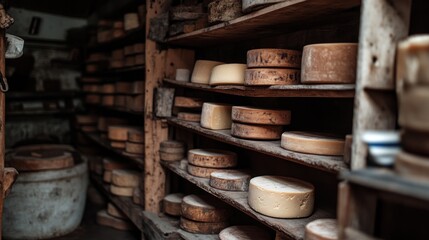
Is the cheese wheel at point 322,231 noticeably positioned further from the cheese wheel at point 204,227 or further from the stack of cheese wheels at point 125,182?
the stack of cheese wheels at point 125,182

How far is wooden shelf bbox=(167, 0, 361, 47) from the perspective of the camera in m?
1.55

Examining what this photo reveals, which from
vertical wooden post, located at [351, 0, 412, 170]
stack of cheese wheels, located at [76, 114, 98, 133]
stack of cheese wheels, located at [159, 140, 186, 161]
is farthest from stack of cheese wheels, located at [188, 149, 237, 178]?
stack of cheese wheels, located at [76, 114, 98, 133]

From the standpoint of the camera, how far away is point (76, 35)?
5223mm

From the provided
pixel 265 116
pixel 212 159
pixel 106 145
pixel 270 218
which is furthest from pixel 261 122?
pixel 106 145

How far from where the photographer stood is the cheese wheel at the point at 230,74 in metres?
2.07

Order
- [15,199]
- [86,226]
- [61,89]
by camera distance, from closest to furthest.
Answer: [15,199], [86,226], [61,89]

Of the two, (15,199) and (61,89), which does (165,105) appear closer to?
(15,199)

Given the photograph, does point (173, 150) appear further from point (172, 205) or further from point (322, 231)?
point (322, 231)

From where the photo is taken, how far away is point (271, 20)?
6.06ft

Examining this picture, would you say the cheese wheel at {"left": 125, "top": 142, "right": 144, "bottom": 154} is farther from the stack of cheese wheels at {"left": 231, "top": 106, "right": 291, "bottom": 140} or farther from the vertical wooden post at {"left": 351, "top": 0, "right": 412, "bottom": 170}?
the vertical wooden post at {"left": 351, "top": 0, "right": 412, "bottom": 170}

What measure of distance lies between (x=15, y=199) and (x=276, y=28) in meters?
2.66

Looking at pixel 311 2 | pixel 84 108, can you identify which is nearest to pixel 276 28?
pixel 311 2

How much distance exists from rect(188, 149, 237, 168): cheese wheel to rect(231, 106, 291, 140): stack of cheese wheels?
46 cm

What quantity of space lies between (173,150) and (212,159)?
0.59m
